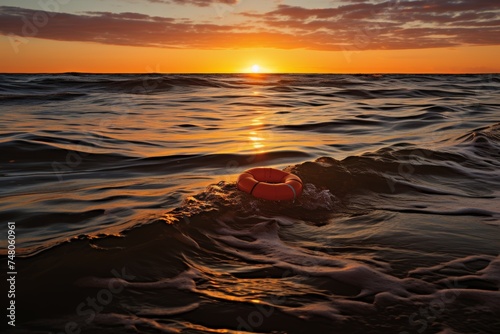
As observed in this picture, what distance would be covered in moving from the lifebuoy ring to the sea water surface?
233 mm

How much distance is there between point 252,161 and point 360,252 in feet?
16.7

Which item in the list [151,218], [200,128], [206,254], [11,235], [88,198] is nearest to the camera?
[206,254]

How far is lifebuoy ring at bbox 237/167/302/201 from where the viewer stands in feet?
21.4

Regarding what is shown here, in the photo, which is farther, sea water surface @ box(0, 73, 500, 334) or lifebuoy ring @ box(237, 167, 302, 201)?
lifebuoy ring @ box(237, 167, 302, 201)

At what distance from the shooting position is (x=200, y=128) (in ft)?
50.3

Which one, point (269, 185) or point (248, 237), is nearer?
point (248, 237)

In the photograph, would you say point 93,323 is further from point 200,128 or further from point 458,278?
point 200,128

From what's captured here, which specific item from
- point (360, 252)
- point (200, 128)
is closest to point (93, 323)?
point (360, 252)

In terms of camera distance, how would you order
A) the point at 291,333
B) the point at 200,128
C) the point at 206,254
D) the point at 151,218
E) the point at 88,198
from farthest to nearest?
the point at 200,128, the point at 88,198, the point at 151,218, the point at 206,254, the point at 291,333

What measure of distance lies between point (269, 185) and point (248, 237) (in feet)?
3.80

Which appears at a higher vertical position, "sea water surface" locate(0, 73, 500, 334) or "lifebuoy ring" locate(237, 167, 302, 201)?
"lifebuoy ring" locate(237, 167, 302, 201)

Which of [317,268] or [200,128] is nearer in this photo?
[317,268]

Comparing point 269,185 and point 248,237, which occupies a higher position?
point 269,185

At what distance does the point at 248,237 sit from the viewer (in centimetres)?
561
